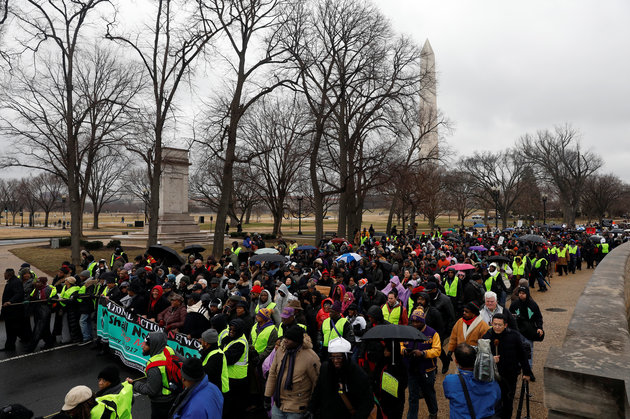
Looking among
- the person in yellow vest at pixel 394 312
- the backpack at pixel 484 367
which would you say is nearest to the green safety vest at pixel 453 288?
the person in yellow vest at pixel 394 312

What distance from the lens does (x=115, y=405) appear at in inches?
140

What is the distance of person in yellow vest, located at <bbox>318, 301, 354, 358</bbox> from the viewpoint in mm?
5562

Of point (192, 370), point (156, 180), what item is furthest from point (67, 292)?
point (156, 180)

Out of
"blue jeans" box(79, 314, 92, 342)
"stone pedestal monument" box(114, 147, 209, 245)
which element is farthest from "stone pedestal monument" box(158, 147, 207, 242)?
"blue jeans" box(79, 314, 92, 342)

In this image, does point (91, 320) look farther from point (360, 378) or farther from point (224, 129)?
point (224, 129)

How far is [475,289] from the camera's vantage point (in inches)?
332

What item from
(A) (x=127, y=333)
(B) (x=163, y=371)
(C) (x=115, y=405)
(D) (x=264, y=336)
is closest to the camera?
(C) (x=115, y=405)

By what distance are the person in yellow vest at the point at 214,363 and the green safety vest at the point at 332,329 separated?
A: 1576 mm

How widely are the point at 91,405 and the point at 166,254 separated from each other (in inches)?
422

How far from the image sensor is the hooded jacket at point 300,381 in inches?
158

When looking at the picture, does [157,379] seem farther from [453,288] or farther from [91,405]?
[453,288]

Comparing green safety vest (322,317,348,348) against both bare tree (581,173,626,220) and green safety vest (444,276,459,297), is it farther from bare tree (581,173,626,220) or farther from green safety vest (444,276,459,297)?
bare tree (581,173,626,220)

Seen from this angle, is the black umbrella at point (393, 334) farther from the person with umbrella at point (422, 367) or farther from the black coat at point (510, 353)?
the black coat at point (510, 353)

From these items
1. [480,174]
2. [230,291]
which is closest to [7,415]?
[230,291]
